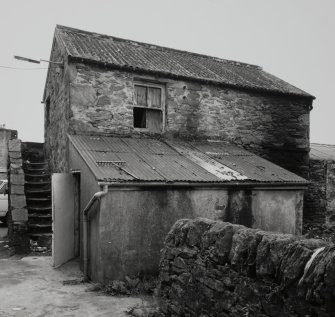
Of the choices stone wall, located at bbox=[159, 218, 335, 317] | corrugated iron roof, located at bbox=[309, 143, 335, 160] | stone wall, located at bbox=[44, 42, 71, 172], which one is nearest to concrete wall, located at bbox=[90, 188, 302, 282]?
stone wall, located at bbox=[159, 218, 335, 317]

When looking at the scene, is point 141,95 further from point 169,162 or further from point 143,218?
point 143,218

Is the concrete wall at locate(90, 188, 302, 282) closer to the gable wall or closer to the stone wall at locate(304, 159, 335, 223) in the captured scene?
the gable wall

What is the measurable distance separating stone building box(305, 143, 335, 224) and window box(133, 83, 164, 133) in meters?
5.99

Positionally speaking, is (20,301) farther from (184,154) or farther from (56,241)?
(184,154)

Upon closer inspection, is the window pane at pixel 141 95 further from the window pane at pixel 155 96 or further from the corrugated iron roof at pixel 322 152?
the corrugated iron roof at pixel 322 152

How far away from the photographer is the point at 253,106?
11852 mm

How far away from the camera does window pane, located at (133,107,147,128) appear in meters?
10.5

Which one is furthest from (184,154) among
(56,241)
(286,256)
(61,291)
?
(286,256)

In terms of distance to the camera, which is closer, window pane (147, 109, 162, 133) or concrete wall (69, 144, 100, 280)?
concrete wall (69, 144, 100, 280)

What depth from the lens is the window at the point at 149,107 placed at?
404 inches

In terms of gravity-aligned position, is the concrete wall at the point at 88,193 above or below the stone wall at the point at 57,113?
below

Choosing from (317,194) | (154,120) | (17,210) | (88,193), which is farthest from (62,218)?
(317,194)

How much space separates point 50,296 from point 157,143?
477 centimetres

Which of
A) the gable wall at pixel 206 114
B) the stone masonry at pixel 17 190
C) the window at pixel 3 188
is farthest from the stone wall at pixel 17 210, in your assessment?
the gable wall at pixel 206 114
